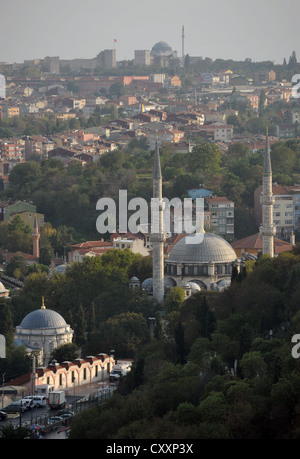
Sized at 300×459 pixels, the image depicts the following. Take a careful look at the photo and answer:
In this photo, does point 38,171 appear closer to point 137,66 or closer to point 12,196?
point 12,196

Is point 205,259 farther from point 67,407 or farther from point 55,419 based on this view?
point 55,419

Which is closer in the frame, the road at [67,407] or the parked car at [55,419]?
the road at [67,407]

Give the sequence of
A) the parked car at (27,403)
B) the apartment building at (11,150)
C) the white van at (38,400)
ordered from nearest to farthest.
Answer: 1. the parked car at (27,403)
2. the white van at (38,400)
3. the apartment building at (11,150)

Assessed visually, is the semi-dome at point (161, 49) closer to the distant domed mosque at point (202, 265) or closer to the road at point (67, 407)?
the distant domed mosque at point (202, 265)

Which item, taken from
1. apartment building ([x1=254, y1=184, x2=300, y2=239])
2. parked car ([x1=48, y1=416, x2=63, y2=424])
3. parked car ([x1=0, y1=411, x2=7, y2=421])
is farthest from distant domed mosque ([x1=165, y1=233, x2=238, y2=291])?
parked car ([x1=48, y1=416, x2=63, y2=424])

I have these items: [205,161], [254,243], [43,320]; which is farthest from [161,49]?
[43,320]

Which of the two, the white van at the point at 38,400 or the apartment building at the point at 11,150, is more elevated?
the white van at the point at 38,400

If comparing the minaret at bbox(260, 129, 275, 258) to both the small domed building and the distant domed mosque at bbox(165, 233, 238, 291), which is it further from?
the small domed building

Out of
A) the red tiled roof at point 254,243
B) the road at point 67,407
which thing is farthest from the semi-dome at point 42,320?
the red tiled roof at point 254,243

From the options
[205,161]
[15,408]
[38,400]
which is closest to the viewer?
[15,408]
